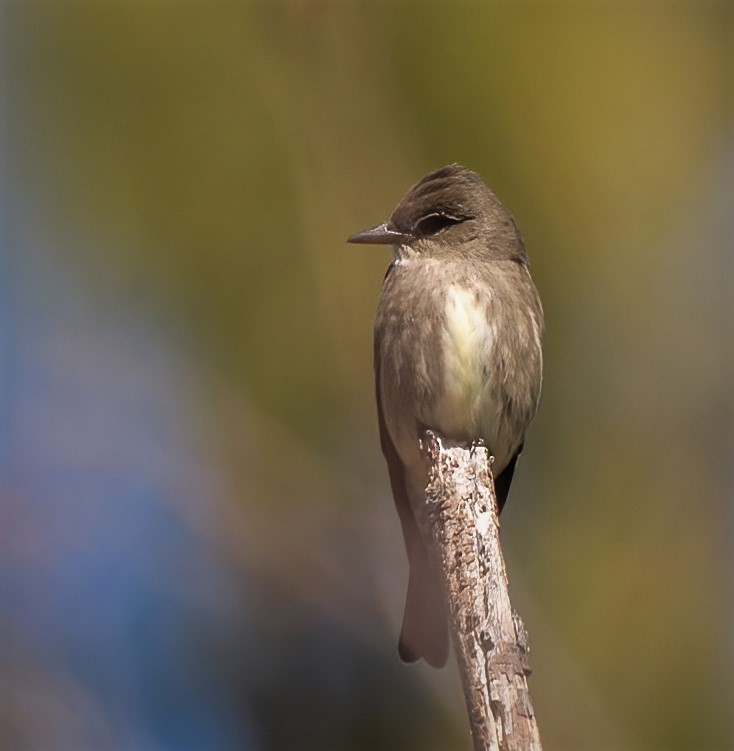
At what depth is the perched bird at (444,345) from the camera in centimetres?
446

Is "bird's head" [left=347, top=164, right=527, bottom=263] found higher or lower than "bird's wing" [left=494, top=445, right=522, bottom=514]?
higher

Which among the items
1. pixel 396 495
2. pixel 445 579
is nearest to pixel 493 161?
pixel 396 495

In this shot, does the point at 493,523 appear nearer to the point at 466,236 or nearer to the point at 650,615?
the point at 466,236

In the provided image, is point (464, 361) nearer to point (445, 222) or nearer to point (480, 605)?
point (445, 222)

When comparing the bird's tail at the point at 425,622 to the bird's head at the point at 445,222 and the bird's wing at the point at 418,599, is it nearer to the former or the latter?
the bird's wing at the point at 418,599

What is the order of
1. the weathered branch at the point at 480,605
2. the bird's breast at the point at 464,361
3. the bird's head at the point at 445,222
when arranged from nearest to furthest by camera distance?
the weathered branch at the point at 480,605
the bird's breast at the point at 464,361
the bird's head at the point at 445,222

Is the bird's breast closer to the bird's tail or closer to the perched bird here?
the perched bird

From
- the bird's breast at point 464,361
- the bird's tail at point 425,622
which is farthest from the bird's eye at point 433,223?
the bird's tail at point 425,622

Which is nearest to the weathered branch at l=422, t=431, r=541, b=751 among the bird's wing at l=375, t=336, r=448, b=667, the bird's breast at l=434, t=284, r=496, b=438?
the bird's breast at l=434, t=284, r=496, b=438

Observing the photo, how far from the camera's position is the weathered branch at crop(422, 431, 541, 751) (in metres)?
3.08

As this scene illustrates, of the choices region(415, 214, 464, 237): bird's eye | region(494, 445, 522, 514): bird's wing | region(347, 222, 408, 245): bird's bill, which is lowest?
region(494, 445, 522, 514): bird's wing

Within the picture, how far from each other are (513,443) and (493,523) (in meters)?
1.11

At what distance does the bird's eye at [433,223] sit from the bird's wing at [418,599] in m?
0.47

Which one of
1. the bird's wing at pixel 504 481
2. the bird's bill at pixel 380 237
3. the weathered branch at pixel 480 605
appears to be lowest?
the weathered branch at pixel 480 605
